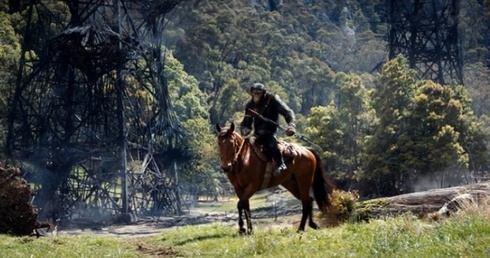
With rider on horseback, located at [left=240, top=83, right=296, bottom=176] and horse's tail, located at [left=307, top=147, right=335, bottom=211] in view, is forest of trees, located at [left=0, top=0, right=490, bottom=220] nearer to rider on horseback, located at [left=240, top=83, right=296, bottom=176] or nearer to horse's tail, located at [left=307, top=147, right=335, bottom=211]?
horse's tail, located at [left=307, top=147, right=335, bottom=211]

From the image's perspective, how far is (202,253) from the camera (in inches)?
388

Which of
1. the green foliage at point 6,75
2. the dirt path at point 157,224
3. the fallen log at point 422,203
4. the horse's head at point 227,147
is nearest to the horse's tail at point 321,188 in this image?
the fallen log at point 422,203

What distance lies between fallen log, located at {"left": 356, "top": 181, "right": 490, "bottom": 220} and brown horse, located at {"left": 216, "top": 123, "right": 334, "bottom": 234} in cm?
96

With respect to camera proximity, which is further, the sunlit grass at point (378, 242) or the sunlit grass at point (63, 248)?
the sunlit grass at point (63, 248)

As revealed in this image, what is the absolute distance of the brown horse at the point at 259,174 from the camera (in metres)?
11.6

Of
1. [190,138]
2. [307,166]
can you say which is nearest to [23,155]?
[190,138]

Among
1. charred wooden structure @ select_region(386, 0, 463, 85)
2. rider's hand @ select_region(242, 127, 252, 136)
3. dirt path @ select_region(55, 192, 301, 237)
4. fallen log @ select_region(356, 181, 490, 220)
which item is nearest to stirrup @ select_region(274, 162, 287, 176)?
rider's hand @ select_region(242, 127, 252, 136)

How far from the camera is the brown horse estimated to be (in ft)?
38.0

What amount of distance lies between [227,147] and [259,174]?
1.01 meters

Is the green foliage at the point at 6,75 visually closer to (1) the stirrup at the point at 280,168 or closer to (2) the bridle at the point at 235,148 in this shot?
(2) the bridle at the point at 235,148

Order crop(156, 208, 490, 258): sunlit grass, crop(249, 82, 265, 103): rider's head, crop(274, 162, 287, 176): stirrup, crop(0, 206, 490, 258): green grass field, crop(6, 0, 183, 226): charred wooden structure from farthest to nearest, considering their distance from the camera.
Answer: crop(6, 0, 183, 226): charred wooden structure
crop(249, 82, 265, 103): rider's head
crop(274, 162, 287, 176): stirrup
crop(0, 206, 490, 258): green grass field
crop(156, 208, 490, 258): sunlit grass

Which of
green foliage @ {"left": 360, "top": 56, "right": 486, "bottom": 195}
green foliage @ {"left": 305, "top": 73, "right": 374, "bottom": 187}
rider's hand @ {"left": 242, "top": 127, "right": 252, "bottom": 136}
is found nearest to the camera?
rider's hand @ {"left": 242, "top": 127, "right": 252, "bottom": 136}

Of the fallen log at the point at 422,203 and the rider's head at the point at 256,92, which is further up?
the rider's head at the point at 256,92

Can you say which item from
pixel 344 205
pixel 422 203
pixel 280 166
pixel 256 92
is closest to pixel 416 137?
pixel 344 205
